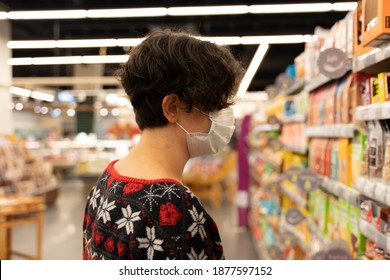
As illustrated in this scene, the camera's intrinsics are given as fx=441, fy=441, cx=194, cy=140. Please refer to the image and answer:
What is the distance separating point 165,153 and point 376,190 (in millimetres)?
699

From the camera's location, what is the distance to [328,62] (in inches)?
65.8

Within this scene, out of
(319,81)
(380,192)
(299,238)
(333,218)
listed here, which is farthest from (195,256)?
(299,238)

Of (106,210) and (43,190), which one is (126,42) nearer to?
(106,210)

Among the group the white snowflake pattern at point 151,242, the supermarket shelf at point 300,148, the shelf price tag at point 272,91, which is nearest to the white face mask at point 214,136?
the white snowflake pattern at point 151,242

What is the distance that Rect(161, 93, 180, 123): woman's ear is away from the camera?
1.00 m

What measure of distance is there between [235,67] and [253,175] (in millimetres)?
5030

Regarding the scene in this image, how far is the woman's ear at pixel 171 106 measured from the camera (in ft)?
3.29

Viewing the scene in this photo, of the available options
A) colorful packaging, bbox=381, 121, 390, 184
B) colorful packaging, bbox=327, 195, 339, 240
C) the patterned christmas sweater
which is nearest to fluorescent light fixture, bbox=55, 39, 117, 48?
the patterned christmas sweater

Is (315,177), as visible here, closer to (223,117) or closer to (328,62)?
(328,62)

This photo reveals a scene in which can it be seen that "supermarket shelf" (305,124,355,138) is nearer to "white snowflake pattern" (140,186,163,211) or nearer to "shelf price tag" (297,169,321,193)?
"shelf price tag" (297,169,321,193)

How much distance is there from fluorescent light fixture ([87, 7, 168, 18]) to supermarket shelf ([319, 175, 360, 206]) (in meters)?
1.08

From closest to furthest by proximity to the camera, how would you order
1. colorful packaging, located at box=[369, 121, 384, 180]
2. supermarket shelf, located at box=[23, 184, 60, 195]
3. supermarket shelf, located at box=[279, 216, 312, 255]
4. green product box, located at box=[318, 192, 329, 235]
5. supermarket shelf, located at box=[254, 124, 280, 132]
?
1. colorful packaging, located at box=[369, 121, 384, 180]
2. green product box, located at box=[318, 192, 329, 235]
3. supermarket shelf, located at box=[279, 216, 312, 255]
4. supermarket shelf, located at box=[254, 124, 280, 132]
5. supermarket shelf, located at box=[23, 184, 60, 195]

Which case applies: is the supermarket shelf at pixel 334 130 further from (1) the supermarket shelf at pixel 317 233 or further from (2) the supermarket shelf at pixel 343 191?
(1) the supermarket shelf at pixel 317 233

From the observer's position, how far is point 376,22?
4.03ft
